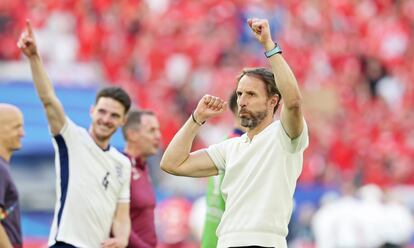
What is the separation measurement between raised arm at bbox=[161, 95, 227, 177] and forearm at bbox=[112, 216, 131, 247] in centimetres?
161

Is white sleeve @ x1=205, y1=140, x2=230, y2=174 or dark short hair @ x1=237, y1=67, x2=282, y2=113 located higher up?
dark short hair @ x1=237, y1=67, x2=282, y2=113

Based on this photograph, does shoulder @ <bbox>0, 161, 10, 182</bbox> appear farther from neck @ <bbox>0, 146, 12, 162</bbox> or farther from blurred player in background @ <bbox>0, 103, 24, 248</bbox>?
neck @ <bbox>0, 146, 12, 162</bbox>

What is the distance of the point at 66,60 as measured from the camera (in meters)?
18.0

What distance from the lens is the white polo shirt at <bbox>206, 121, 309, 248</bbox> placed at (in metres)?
6.73

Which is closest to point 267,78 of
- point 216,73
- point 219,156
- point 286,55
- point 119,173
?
point 219,156

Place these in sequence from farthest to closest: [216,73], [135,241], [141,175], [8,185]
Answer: [216,73]
[141,175]
[135,241]
[8,185]

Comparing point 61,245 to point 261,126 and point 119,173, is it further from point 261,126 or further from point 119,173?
point 261,126

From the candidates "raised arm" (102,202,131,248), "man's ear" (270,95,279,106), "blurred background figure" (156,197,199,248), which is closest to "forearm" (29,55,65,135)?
"raised arm" (102,202,131,248)

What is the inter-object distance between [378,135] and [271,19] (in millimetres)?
2958

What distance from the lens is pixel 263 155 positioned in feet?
22.4

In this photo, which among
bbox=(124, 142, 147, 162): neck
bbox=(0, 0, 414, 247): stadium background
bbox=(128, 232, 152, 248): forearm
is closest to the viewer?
bbox=(128, 232, 152, 248): forearm

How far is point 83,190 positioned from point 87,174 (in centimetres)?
13

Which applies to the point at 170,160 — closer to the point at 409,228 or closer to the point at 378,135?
the point at 409,228

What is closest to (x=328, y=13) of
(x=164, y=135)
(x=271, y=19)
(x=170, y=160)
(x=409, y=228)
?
(x=271, y=19)
